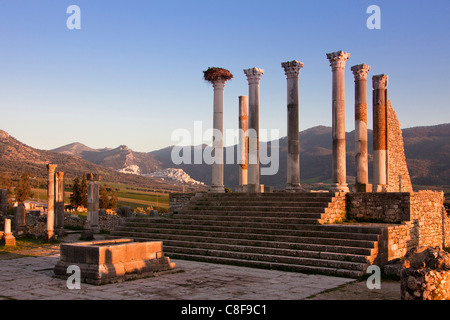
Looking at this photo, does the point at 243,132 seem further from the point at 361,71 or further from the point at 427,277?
the point at 427,277

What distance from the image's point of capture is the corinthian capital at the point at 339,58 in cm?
2078

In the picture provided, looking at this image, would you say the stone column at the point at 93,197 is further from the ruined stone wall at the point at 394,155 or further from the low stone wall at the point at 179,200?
the ruined stone wall at the point at 394,155

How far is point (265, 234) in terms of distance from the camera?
17.4 m

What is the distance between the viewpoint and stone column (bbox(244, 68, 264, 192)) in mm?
24328

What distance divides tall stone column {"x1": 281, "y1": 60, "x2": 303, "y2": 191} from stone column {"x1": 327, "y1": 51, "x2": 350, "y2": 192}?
1.77 m

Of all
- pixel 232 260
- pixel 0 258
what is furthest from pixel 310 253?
pixel 0 258

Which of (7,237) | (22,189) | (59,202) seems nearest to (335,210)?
(7,237)

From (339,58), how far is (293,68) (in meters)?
2.23

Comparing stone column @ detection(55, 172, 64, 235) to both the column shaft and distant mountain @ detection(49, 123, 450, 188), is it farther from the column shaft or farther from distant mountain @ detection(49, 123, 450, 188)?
distant mountain @ detection(49, 123, 450, 188)

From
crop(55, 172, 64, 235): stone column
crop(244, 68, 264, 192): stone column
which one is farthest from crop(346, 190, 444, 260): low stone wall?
crop(55, 172, 64, 235): stone column

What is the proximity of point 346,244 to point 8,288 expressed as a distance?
33.1ft

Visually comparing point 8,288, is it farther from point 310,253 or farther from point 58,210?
point 58,210

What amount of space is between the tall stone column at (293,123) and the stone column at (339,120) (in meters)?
1.77

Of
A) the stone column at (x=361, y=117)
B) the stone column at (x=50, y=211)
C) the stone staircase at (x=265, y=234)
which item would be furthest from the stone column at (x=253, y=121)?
the stone column at (x=50, y=211)
